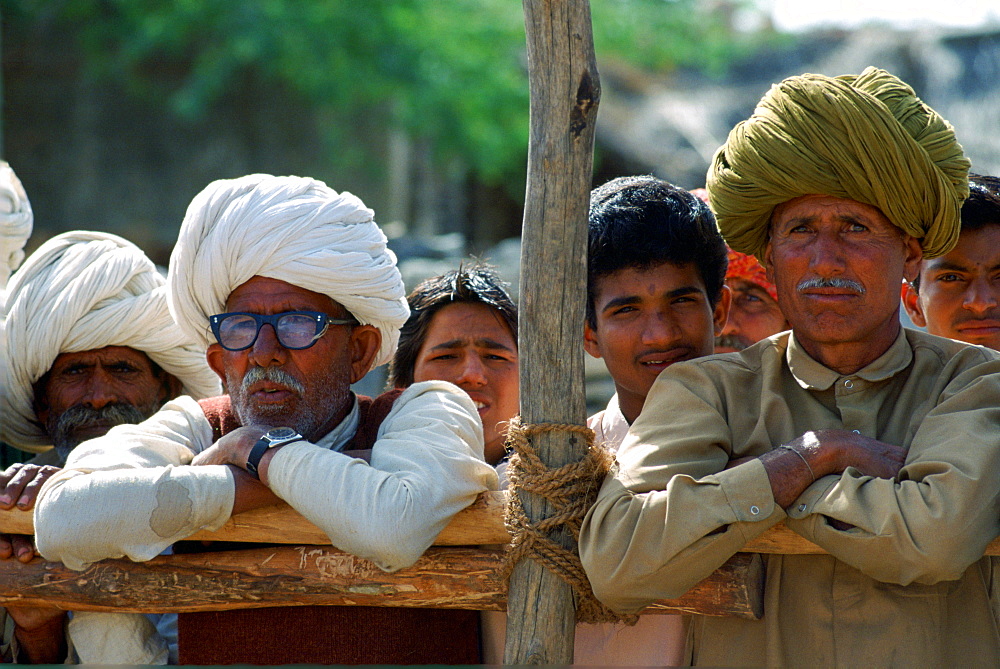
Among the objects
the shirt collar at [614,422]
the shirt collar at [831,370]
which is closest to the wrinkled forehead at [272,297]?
the shirt collar at [614,422]

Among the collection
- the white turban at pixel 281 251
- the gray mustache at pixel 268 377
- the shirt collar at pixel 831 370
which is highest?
the white turban at pixel 281 251

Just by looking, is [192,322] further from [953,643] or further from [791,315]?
[953,643]

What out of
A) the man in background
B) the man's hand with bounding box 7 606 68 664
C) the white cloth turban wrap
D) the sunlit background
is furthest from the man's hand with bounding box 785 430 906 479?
the sunlit background

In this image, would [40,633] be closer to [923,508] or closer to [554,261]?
[554,261]

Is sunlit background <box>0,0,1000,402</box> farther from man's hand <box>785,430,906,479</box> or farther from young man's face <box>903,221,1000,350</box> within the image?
man's hand <box>785,430,906,479</box>

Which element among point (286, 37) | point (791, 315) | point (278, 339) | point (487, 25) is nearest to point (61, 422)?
point (278, 339)

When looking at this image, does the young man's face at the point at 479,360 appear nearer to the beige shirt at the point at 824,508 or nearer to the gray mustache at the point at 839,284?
the beige shirt at the point at 824,508

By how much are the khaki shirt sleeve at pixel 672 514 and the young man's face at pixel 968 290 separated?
4.52 ft

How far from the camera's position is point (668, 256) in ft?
10.1

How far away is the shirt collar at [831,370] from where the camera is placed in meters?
2.52

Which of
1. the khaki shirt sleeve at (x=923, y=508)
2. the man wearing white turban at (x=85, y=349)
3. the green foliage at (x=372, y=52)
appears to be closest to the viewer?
the khaki shirt sleeve at (x=923, y=508)

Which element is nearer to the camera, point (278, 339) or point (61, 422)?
point (278, 339)

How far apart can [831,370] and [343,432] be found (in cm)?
133

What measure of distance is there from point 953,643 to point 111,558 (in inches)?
81.5
